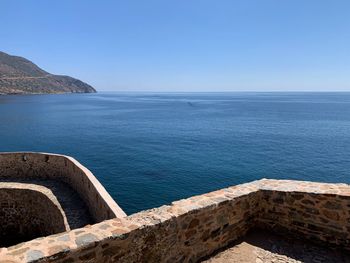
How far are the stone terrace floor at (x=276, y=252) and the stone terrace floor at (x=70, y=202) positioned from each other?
27.6 feet

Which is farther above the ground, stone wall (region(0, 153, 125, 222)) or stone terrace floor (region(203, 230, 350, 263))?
stone terrace floor (region(203, 230, 350, 263))

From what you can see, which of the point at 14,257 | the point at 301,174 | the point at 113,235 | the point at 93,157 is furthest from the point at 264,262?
the point at 93,157

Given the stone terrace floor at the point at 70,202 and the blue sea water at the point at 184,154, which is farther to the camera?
the blue sea water at the point at 184,154

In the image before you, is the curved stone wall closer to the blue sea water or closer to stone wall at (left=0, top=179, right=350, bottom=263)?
the blue sea water

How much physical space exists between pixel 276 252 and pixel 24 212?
47.8ft

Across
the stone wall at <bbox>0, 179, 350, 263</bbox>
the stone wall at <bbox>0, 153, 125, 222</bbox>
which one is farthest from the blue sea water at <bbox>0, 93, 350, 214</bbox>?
the stone wall at <bbox>0, 179, 350, 263</bbox>

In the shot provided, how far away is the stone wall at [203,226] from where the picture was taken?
4.34 m

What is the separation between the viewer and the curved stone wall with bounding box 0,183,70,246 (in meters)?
15.0

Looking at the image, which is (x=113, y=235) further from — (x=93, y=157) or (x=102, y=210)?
(x=93, y=157)

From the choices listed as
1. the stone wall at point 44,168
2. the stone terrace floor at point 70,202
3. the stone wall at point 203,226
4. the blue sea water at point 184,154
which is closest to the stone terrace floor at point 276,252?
the stone wall at point 203,226

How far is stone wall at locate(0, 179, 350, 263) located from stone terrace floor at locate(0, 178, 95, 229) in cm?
828

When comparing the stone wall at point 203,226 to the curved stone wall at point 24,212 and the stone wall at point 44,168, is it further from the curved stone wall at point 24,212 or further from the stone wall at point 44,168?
the curved stone wall at point 24,212

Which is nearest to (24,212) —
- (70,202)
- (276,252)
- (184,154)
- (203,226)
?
(70,202)

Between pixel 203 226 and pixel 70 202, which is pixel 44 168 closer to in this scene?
pixel 70 202
